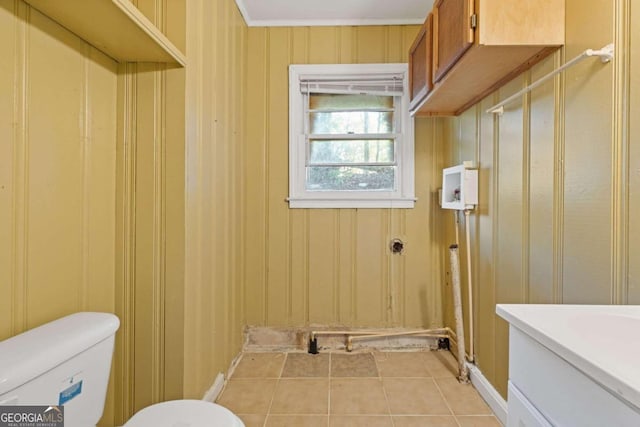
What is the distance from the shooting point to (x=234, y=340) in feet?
7.02

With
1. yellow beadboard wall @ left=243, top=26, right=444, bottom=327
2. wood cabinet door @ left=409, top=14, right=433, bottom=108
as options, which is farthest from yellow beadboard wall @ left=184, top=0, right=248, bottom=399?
wood cabinet door @ left=409, top=14, right=433, bottom=108

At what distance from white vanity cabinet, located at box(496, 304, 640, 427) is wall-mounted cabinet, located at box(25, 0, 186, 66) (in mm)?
1470

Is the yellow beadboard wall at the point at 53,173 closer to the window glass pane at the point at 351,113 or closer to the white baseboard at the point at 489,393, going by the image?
the window glass pane at the point at 351,113

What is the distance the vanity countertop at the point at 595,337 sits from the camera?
52 centimetres

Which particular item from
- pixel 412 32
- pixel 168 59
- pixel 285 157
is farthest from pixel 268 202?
pixel 412 32

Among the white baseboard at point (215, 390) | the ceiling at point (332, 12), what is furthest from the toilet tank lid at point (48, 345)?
the ceiling at point (332, 12)

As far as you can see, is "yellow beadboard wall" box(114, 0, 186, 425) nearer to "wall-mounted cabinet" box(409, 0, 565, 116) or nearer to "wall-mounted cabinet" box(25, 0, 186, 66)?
"wall-mounted cabinet" box(25, 0, 186, 66)

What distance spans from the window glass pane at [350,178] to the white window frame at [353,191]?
0.05m

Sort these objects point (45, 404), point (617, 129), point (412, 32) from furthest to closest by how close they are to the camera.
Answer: point (412, 32)
point (617, 129)
point (45, 404)

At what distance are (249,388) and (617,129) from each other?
2102 millimetres

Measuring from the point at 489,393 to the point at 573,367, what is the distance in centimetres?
136

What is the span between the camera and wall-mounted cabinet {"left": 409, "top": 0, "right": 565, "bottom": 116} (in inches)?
48.2

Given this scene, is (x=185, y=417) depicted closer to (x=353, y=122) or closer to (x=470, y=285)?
(x=470, y=285)

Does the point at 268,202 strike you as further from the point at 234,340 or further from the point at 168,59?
the point at 168,59
